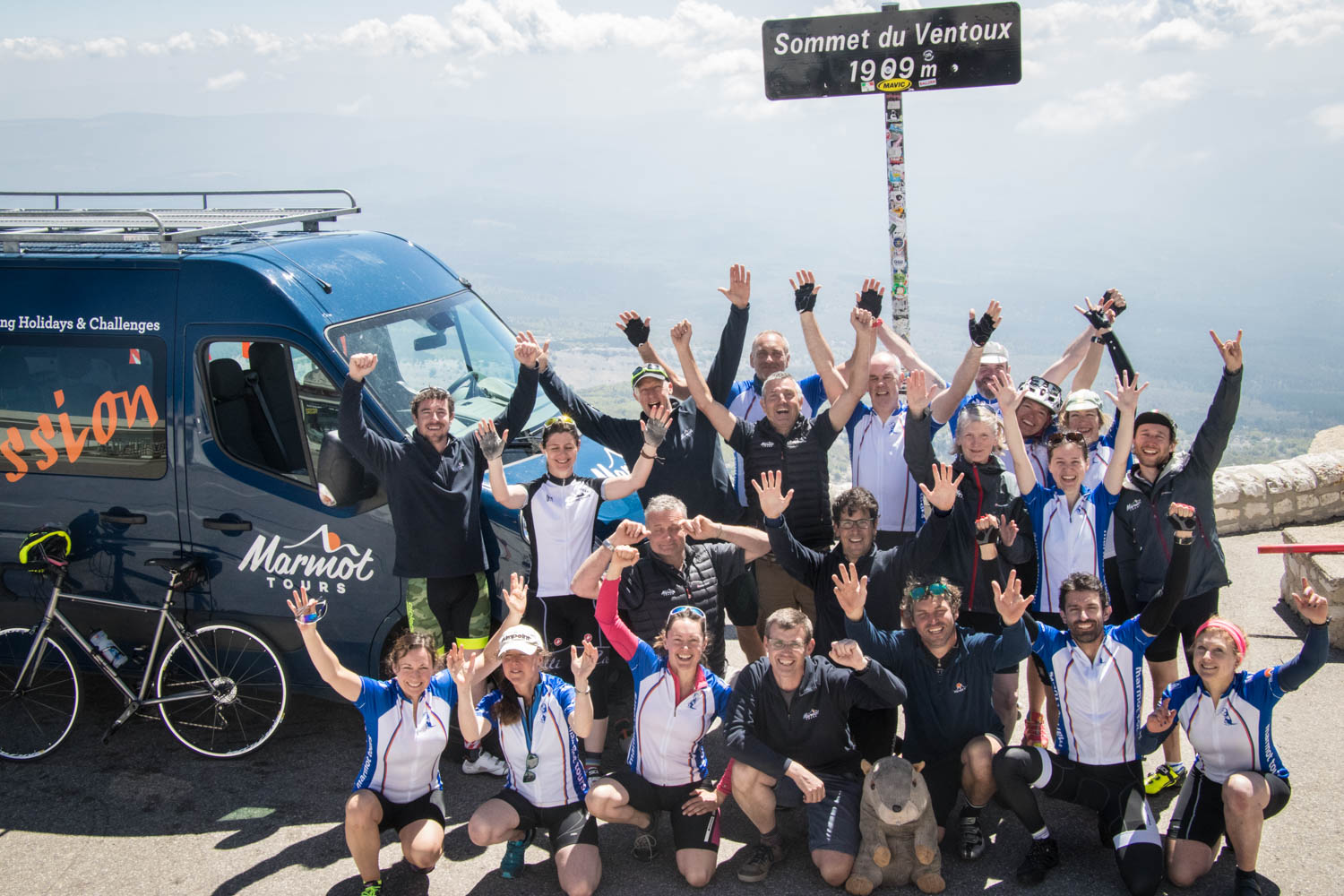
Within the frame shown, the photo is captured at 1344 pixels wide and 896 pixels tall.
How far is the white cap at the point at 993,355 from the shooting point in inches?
237

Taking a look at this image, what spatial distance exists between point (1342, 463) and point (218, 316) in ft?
32.1

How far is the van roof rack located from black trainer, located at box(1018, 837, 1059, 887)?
546 centimetres

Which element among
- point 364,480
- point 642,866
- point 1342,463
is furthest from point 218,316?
point 1342,463

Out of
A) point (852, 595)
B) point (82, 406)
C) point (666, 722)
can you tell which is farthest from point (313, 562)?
point (852, 595)

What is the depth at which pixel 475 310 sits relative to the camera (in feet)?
22.4

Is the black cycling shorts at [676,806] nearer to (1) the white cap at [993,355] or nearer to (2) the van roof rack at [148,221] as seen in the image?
(1) the white cap at [993,355]

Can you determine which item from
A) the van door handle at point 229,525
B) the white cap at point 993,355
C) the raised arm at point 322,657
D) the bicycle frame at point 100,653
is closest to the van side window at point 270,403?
the van door handle at point 229,525

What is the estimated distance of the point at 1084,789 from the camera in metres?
4.55

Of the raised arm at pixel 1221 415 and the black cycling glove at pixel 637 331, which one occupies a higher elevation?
the black cycling glove at pixel 637 331

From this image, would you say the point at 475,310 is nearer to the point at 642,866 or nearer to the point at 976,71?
the point at 642,866

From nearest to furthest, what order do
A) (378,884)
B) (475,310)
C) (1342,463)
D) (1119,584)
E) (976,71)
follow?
1. (378,884)
2. (1119,584)
3. (475,310)
4. (976,71)
5. (1342,463)

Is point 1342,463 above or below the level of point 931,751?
above

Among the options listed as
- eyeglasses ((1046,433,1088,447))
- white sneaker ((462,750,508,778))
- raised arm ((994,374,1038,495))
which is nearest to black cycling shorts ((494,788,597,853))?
white sneaker ((462,750,508,778))

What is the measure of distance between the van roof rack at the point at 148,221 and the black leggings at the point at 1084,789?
524 centimetres
